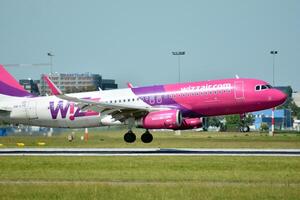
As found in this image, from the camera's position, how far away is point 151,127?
48.8 meters

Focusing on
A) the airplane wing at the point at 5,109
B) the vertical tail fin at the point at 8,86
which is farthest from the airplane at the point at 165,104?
the airplane wing at the point at 5,109

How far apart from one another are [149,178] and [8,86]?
30756 millimetres

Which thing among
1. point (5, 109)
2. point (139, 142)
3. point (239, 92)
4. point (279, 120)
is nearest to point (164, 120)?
point (239, 92)

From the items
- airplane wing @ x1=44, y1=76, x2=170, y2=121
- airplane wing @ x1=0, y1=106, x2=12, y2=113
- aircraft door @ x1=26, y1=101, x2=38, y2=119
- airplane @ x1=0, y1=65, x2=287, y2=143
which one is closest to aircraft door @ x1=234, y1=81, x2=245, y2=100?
airplane @ x1=0, y1=65, x2=287, y2=143

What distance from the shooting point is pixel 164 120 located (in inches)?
1884

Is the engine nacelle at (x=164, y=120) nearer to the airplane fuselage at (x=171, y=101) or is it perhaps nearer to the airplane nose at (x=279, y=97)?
the airplane fuselage at (x=171, y=101)

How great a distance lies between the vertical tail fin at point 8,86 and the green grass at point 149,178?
1680cm

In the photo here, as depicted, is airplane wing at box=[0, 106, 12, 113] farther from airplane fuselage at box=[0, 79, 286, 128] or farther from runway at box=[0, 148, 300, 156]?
runway at box=[0, 148, 300, 156]

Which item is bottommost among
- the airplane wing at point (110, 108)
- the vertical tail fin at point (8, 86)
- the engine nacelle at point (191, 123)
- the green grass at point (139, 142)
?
the green grass at point (139, 142)

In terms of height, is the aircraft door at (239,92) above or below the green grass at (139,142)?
above

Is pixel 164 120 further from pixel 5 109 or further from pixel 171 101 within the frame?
pixel 5 109

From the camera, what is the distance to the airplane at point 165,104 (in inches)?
1953

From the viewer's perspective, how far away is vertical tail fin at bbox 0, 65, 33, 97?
55938 millimetres

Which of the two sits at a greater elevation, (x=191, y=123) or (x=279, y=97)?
(x=279, y=97)
